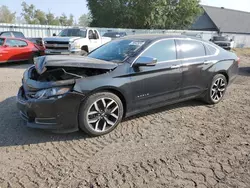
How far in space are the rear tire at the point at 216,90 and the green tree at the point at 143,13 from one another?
27.3m

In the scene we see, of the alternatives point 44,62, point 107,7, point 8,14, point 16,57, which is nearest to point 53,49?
point 16,57

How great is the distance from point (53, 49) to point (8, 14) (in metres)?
62.8

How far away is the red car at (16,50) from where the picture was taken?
1034cm

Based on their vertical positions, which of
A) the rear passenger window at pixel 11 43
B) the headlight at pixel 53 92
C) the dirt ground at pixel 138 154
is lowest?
the dirt ground at pixel 138 154

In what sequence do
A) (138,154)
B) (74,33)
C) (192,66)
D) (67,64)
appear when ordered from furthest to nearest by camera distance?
(74,33)
(192,66)
(67,64)
(138,154)

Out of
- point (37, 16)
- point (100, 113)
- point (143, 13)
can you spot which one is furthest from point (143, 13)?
point (37, 16)

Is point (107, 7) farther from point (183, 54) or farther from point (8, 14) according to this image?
point (8, 14)

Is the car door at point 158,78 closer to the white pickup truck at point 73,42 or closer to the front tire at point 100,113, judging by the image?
the front tire at point 100,113

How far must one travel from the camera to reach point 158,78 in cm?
409

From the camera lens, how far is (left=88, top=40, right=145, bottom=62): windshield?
4.02 metres

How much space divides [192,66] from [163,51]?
782mm

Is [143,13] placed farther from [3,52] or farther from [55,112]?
[55,112]

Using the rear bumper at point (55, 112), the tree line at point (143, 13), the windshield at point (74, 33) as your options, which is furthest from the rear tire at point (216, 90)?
the tree line at point (143, 13)

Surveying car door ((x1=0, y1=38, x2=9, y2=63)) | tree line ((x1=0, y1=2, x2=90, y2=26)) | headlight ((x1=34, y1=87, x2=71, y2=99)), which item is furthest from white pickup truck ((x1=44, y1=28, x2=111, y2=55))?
tree line ((x1=0, y1=2, x2=90, y2=26))
